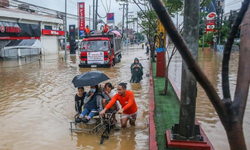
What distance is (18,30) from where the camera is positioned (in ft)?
84.2

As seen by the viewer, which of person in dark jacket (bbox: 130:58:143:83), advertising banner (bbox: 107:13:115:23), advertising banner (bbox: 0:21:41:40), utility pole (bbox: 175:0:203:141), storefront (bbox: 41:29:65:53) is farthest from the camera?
advertising banner (bbox: 107:13:115:23)

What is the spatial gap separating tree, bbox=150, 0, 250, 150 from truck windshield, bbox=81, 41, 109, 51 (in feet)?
50.2

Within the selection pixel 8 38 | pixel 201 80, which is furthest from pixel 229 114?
pixel 8 38

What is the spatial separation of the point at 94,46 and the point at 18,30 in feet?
42.1

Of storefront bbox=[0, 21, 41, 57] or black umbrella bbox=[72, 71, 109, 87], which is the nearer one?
black umbrella bbox=[72, 71, 109, 87]

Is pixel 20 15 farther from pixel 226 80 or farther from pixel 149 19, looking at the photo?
pixel 226 80

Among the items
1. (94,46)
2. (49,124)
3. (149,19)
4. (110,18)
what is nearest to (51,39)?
(110,18)

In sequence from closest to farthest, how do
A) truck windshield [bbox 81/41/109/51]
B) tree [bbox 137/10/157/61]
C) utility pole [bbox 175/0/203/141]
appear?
utility pole [bbox 175/0/203/141], tree [bbox 137/10/157/61], truck windshield [bbox 81/41/109/51]

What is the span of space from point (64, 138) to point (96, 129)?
A: 776 mm

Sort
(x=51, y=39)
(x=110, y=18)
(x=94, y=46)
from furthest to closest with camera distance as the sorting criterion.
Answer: (x=110, y=18)
(x=51, y=39)
(x=94, y=46)

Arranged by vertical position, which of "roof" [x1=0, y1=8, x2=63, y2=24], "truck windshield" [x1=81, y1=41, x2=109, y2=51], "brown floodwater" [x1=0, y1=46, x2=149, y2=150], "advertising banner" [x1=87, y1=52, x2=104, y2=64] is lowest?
"brown floodwater" [x1=0, y1=46, x2=149, y2=150]

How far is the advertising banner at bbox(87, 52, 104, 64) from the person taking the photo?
16672mm

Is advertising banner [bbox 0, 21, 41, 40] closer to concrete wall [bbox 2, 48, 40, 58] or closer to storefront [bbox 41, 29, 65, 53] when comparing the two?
concrete wall [bbox 2, 48, 40, 58]

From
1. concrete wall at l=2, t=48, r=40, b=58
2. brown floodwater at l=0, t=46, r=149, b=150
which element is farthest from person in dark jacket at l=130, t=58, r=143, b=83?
concrete wall at l=2, t=48, r=40, b=58
